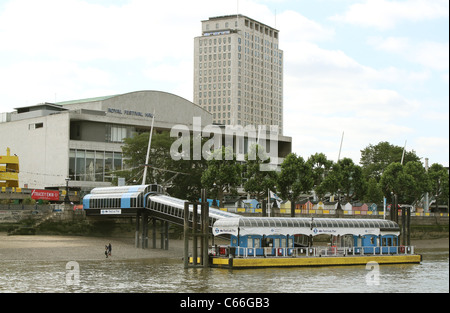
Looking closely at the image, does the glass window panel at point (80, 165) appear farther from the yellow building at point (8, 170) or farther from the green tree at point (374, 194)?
the green tree at point (374, 194)

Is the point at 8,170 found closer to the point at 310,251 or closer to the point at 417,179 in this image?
the point at 310,251

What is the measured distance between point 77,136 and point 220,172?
117ft

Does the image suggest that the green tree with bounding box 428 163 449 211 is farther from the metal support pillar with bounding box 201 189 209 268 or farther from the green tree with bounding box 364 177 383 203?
the metal support pillar with bounding box 201 189 209 268

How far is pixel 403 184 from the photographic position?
138 m

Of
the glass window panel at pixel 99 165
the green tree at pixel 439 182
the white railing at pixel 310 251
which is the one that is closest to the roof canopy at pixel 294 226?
the white railing at pixel 310 251

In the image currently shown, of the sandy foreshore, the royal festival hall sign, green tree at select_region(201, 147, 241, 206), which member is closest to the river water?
the sandy foreshore

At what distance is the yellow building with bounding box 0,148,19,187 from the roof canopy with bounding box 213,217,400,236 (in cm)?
5106

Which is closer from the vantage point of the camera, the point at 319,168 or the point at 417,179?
the point at 319,168

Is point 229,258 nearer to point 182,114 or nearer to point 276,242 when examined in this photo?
point 276,242

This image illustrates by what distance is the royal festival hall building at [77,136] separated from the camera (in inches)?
5271

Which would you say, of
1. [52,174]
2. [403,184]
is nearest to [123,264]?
[52,174]

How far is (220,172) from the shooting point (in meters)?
117

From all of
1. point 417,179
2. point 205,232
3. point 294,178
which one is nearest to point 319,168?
point 294,178

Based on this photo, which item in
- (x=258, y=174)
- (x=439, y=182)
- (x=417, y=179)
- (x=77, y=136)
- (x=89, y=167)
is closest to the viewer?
(x=258, y=174)
